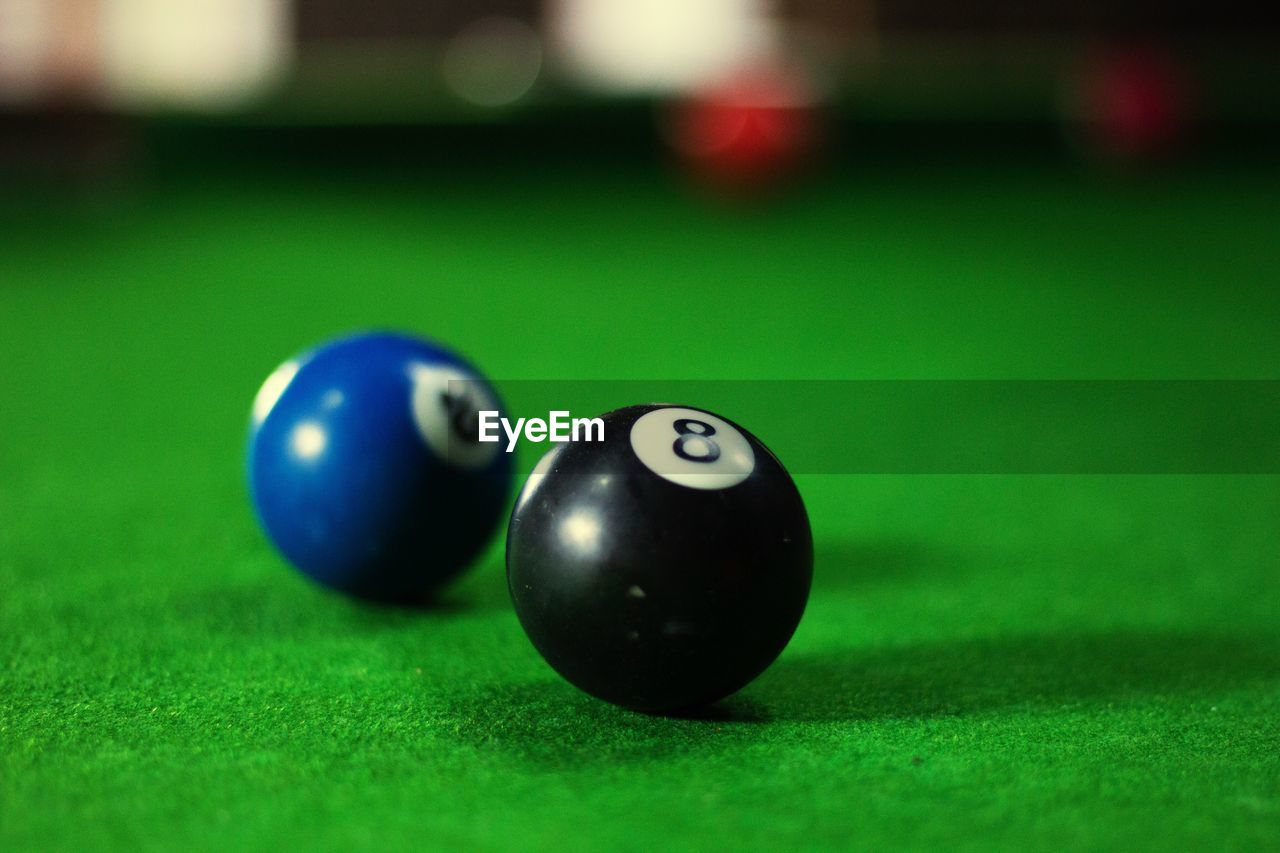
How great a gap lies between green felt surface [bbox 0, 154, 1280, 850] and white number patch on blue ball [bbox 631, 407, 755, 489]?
1.23 feet

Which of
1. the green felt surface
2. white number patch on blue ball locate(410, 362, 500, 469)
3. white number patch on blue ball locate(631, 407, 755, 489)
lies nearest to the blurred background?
the green felt surface

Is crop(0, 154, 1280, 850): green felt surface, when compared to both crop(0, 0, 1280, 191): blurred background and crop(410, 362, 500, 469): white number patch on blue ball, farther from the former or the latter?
crop(0, 0, 1280, 191): blurred background

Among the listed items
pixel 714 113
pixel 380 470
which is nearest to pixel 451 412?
pixel 380 470

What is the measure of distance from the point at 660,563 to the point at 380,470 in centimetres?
78

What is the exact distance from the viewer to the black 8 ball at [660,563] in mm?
2045

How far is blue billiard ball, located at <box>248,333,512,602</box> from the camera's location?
8.66 feet

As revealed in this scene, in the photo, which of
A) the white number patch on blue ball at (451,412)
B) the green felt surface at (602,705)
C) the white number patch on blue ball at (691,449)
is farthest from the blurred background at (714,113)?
the white number patch on blue ball at (691,449)

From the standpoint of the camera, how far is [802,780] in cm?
197

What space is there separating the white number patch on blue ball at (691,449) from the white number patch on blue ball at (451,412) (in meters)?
0.57

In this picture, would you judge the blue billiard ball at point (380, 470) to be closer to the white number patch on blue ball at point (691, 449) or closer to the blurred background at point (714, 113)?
the white number patch on blue ball at point (691, 449)

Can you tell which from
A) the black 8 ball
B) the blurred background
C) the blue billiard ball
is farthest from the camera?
the blurred background

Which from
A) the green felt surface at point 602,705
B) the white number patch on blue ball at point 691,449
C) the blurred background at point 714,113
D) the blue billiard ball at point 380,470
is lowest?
the green felt surface at point 602,705

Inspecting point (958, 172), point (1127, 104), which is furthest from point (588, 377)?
point (1127, 104)

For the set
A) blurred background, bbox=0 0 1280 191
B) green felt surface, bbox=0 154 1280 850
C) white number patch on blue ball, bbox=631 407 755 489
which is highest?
blurred background, bbox=0 0 1280 191
